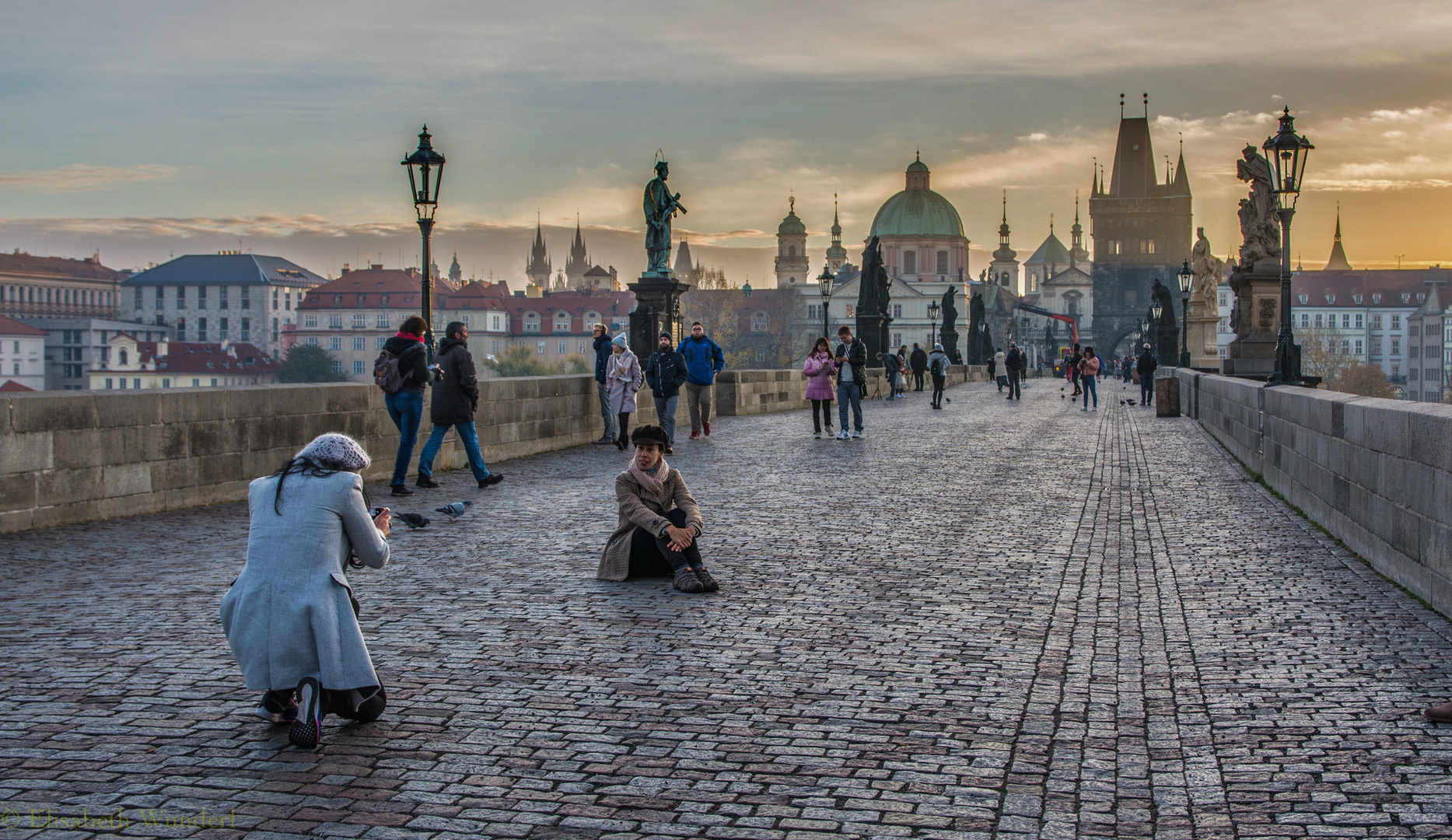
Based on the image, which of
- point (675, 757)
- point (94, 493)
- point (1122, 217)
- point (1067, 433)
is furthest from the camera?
point (1122, 217)

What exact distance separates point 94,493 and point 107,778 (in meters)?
6.73

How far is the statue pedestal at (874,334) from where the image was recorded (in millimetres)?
40719

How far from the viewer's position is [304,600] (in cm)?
471

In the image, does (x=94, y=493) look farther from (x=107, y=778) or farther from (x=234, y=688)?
(x=107, y=778)

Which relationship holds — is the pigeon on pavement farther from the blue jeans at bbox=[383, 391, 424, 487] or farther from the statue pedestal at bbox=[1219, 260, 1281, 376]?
the statue pedestal at bbox=[1219, 260, 1281, 376]

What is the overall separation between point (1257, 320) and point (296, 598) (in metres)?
24.0

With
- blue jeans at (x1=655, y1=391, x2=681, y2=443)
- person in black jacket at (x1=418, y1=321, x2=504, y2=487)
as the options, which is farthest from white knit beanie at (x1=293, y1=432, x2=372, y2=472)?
blue jeans at (x1=655, y1=391, x2=681, y2=443)

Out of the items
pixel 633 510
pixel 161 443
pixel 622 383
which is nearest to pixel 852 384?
pixel 622 383

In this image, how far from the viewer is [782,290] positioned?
159 m

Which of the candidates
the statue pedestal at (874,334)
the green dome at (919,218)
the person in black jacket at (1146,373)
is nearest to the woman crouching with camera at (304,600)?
the person in black jacket at (1146,373)

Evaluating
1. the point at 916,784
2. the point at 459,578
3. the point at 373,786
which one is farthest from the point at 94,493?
the point at 916,784

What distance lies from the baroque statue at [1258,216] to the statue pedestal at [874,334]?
1542cm

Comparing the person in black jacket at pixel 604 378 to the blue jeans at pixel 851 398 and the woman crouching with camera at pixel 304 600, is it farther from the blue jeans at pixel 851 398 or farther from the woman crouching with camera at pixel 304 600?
the woman crouching with camera at pixel 304 600

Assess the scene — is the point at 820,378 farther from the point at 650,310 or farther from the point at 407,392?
the point at 407,392
